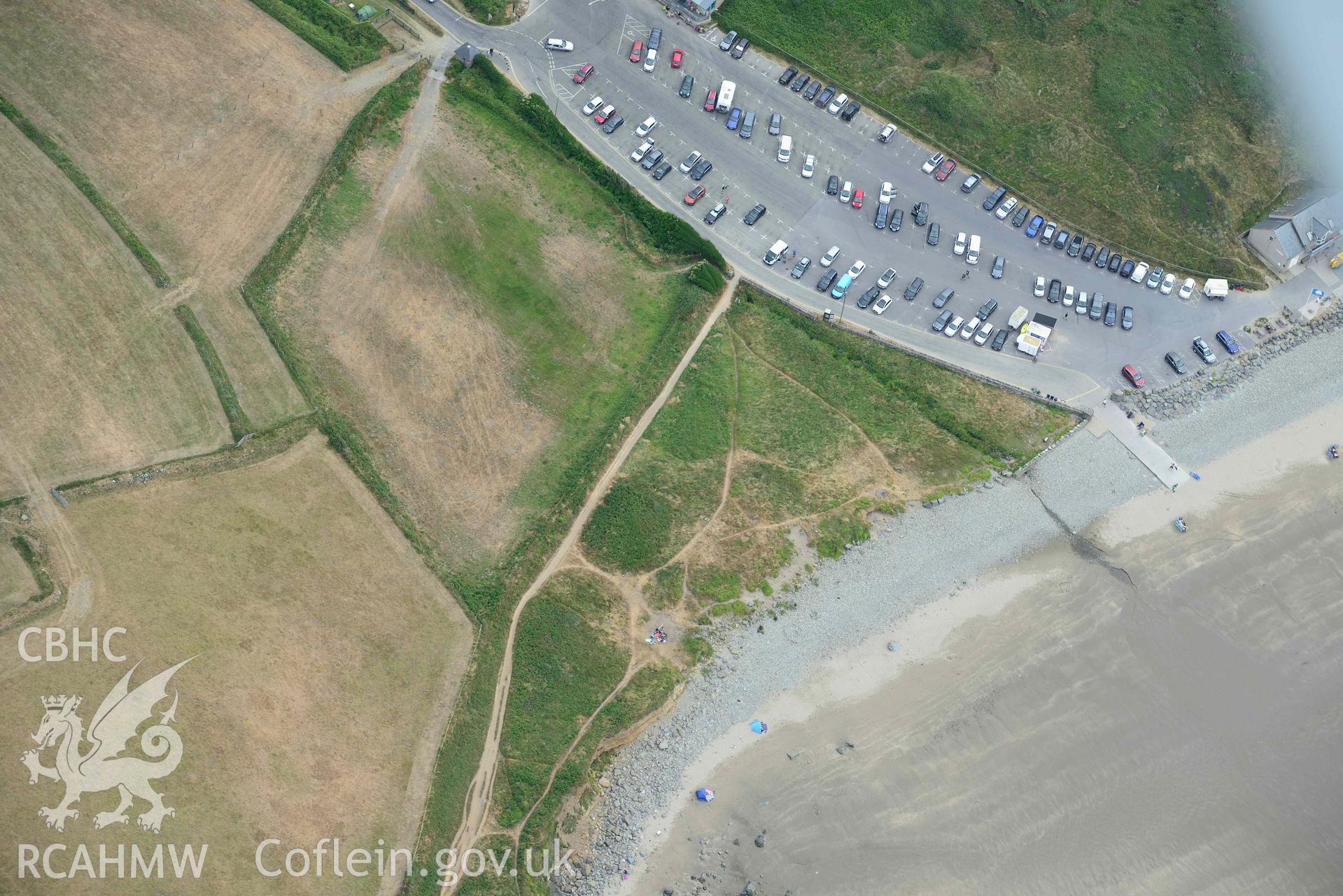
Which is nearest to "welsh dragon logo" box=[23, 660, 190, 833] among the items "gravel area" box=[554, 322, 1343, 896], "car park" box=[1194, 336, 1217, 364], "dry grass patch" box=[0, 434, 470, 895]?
"dry grass patch" box=[0, 434, 470, 895]

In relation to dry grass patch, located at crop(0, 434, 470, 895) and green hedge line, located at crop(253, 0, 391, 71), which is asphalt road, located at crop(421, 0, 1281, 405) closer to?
green hedge line, located at crop(253, 0, 391, 71)

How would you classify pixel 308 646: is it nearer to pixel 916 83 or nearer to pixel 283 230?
pixel 283 230

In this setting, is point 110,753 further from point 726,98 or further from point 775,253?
point 726,98

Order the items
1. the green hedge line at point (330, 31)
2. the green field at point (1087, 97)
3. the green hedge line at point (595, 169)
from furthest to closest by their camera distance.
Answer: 1. the green field at point (1087, 97)
2. the green hedge line at point (330, 31)
3. the green hedge line at point (595, 169)

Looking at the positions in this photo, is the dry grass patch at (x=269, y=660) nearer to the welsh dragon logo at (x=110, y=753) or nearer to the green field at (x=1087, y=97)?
the welsh dragon logo at (x=110, y=753)

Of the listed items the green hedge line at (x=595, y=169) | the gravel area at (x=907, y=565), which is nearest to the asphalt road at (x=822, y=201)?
the green hedge line at (x=595, y=169)

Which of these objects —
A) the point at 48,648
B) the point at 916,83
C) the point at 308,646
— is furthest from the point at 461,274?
the point at 916,83
